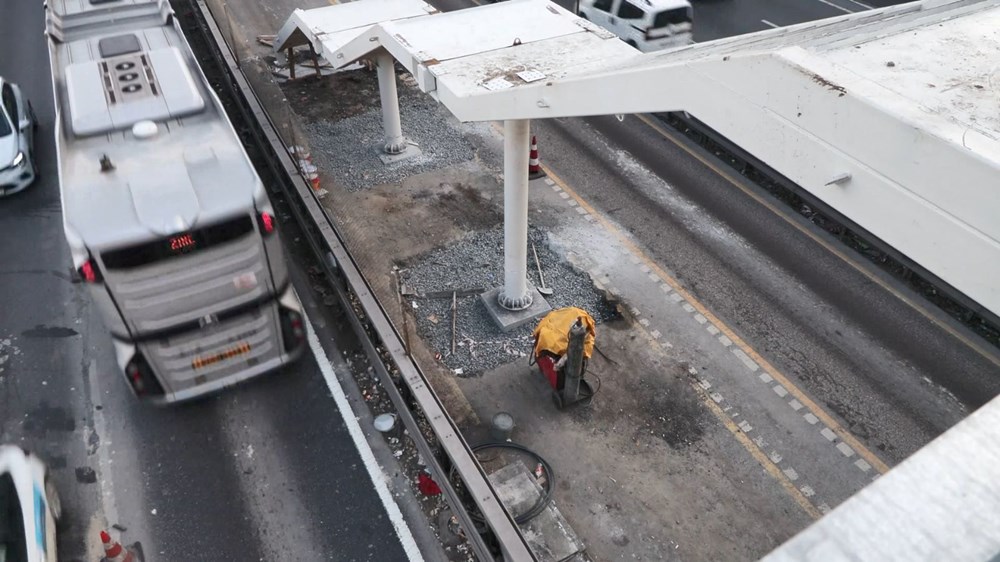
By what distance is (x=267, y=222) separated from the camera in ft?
26.5

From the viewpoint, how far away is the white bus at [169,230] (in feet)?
24.6

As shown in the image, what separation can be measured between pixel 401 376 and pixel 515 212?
2.80 meters

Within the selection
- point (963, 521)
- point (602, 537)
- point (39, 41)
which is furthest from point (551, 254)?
point (39, 41)

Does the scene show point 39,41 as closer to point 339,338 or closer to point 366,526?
point 339,338

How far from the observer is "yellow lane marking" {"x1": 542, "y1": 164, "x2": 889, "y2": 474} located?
9.19m

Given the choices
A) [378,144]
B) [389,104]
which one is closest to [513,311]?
[389,104]

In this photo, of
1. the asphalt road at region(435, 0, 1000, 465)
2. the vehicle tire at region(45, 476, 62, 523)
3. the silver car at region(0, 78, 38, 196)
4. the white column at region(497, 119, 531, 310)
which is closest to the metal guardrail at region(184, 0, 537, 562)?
the white column at region(497, 119, 531, 310)

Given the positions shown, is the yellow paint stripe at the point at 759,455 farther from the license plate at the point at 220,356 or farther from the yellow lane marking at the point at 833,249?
the license plate at the point at 220,356

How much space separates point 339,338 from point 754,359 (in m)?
6.41

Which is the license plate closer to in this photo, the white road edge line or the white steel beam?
the white road edge line

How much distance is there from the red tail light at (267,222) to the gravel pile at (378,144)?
596 centimetres

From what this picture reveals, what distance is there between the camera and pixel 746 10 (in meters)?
21.4

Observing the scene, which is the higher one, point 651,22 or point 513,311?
point 651,22

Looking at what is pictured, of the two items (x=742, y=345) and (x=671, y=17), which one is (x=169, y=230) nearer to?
(x=742, y=345)
